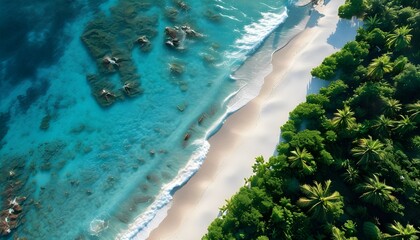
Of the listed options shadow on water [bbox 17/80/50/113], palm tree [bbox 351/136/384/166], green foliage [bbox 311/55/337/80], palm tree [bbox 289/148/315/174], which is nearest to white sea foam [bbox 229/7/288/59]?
green foliage [bbox 311/55/337/80]

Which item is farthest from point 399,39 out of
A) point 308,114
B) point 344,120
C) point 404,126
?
point 308,114

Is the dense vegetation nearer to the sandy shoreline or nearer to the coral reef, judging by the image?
the sandy shoreline

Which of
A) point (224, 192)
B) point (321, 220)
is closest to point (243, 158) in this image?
point (224, 192)

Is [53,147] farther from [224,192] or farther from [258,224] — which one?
[258,224]

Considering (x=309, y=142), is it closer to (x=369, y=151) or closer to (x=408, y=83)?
(x=369, y=151)

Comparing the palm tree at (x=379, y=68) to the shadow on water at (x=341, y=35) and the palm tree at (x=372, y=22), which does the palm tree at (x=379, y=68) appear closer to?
the palm tree at (x=372, y=22)

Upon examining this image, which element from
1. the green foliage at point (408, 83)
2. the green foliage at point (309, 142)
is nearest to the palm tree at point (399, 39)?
the green foliage at point (408, 83)
